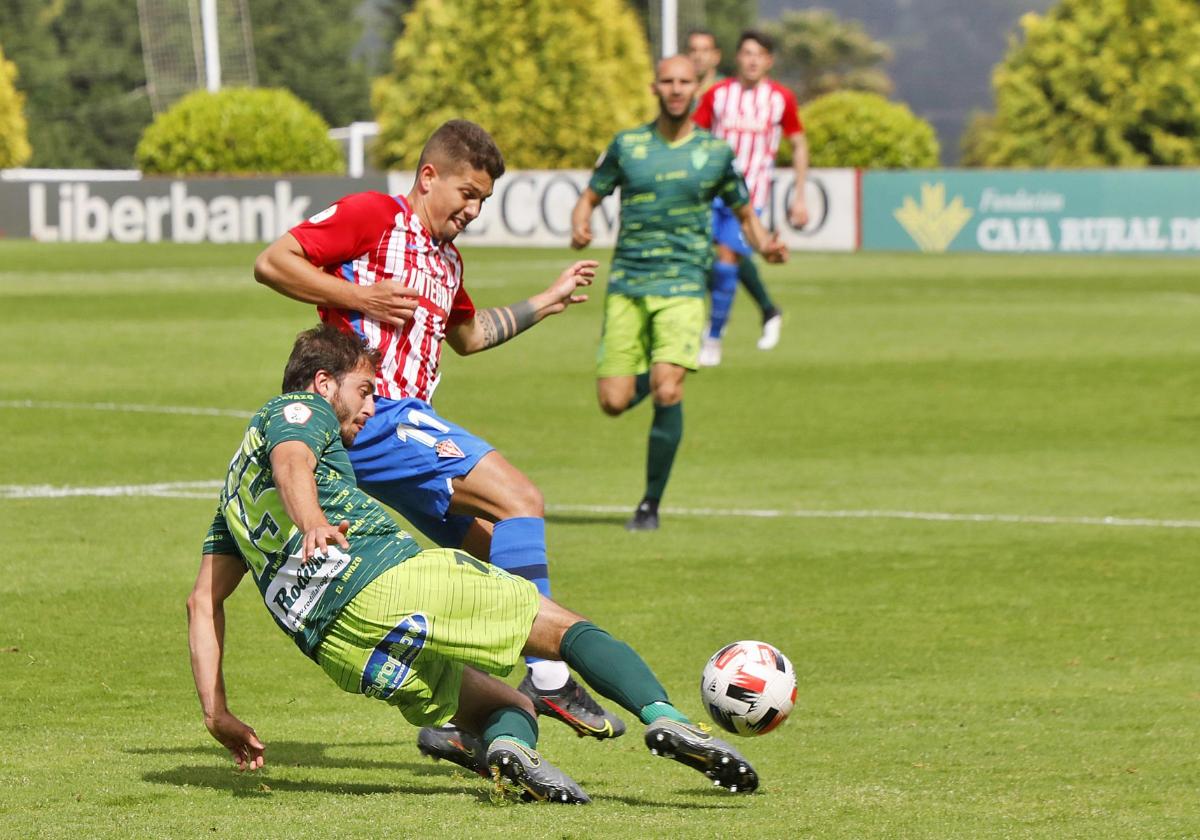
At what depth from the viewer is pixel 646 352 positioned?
34.3ft

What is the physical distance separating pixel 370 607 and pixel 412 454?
40.4 inches

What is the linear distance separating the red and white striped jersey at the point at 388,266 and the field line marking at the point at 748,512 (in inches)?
186

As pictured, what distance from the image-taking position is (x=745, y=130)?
17797 millimetres

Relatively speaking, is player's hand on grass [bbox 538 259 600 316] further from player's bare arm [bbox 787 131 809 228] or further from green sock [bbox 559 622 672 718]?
player's bare arm [bbox 787 131 809 228]

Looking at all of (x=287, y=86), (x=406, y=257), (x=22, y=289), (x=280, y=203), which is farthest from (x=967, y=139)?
(x=406, y=257)

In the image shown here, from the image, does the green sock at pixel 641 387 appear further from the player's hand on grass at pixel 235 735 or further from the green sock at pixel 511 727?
the player's hand on grass at pixel 235 735

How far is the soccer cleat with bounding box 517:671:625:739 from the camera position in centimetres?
590

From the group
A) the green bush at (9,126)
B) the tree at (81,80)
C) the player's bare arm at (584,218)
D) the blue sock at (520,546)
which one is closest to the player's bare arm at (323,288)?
the blue sock at (520,546)

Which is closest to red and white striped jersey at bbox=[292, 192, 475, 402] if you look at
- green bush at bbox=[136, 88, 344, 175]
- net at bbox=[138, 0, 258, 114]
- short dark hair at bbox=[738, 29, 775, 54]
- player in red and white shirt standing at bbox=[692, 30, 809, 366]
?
player in red and white shirt standing at bbox=[692, 30, 809, 366]

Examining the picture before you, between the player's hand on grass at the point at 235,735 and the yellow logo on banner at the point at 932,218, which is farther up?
the player's hand on grass at the point at 235,735

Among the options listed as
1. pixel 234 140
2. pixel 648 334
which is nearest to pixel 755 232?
pixel 648 334

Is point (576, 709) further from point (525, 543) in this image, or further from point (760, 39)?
point (760, 39)

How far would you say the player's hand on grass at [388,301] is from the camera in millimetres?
6004

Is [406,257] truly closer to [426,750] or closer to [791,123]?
[426,750]
